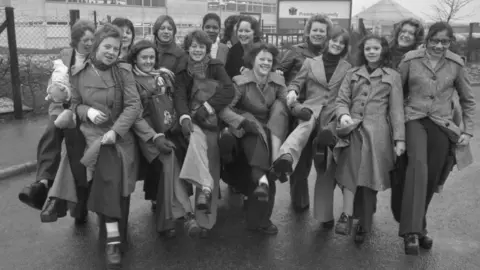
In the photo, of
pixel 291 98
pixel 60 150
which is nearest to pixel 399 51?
pixel 291 98

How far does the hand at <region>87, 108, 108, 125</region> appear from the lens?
12.5 ft

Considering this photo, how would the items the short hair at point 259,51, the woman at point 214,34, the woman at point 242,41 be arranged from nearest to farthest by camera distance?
the short hair at point 259,51 → the woman at point 242,41 → the woman at point 214,34

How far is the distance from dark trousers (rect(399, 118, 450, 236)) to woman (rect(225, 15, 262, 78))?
81.0 inches

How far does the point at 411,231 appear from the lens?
3875 mm

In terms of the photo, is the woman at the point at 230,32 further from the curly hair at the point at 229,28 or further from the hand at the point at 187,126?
the hand at the point at 187,126

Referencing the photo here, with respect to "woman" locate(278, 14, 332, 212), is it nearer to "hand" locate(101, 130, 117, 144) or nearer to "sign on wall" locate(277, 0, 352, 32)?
"hand" locate(101, 130, 117, 144)

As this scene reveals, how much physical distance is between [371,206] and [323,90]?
3.92 feet

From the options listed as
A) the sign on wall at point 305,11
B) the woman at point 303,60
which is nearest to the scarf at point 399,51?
the woman at point 303,60

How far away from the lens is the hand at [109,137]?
12.4 feet

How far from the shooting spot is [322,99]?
15.0 feet

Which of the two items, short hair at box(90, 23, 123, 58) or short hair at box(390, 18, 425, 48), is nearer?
short hair at box(90, 23, 123, 58)

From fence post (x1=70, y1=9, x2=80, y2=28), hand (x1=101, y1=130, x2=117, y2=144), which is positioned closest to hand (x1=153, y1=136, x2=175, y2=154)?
hand (x1=101, y1=130, x2=117, y2=144)

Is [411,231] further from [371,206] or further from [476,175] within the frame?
[476,175]

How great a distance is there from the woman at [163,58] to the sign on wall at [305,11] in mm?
12442
